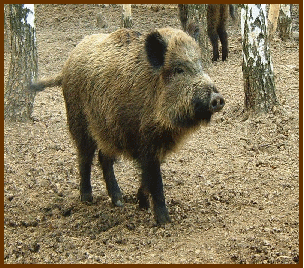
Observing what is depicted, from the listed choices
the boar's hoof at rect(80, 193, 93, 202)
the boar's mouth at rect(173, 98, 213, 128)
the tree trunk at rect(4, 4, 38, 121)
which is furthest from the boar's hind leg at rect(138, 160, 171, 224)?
the tree trunk at rect(4, 4, 38, 121)

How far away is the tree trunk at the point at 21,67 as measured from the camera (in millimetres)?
7758

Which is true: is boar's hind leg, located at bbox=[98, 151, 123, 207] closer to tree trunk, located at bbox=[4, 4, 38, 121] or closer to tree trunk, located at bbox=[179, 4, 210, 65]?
tree trunk, located at bbox=[4, 4, 38, 121]

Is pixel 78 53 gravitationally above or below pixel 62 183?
above

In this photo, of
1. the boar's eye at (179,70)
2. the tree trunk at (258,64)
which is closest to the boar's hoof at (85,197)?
the boar's eye at (179,70)

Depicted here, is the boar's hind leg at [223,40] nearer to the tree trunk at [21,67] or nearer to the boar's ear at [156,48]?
the tree trunk at [21,67]

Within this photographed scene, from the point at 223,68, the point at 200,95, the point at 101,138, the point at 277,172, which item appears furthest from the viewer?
the point at 223,68

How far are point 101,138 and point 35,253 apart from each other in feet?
4.84

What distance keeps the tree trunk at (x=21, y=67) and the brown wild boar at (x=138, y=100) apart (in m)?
2.10

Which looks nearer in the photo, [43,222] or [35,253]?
[35,253]

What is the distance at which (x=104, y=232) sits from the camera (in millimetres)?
5094

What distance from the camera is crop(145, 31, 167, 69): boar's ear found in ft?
16.2

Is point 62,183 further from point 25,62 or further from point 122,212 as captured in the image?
point 25,62

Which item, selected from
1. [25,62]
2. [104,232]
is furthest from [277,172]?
[25,62]

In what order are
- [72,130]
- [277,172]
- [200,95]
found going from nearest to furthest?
[200,95], [72,130], [277,172]
